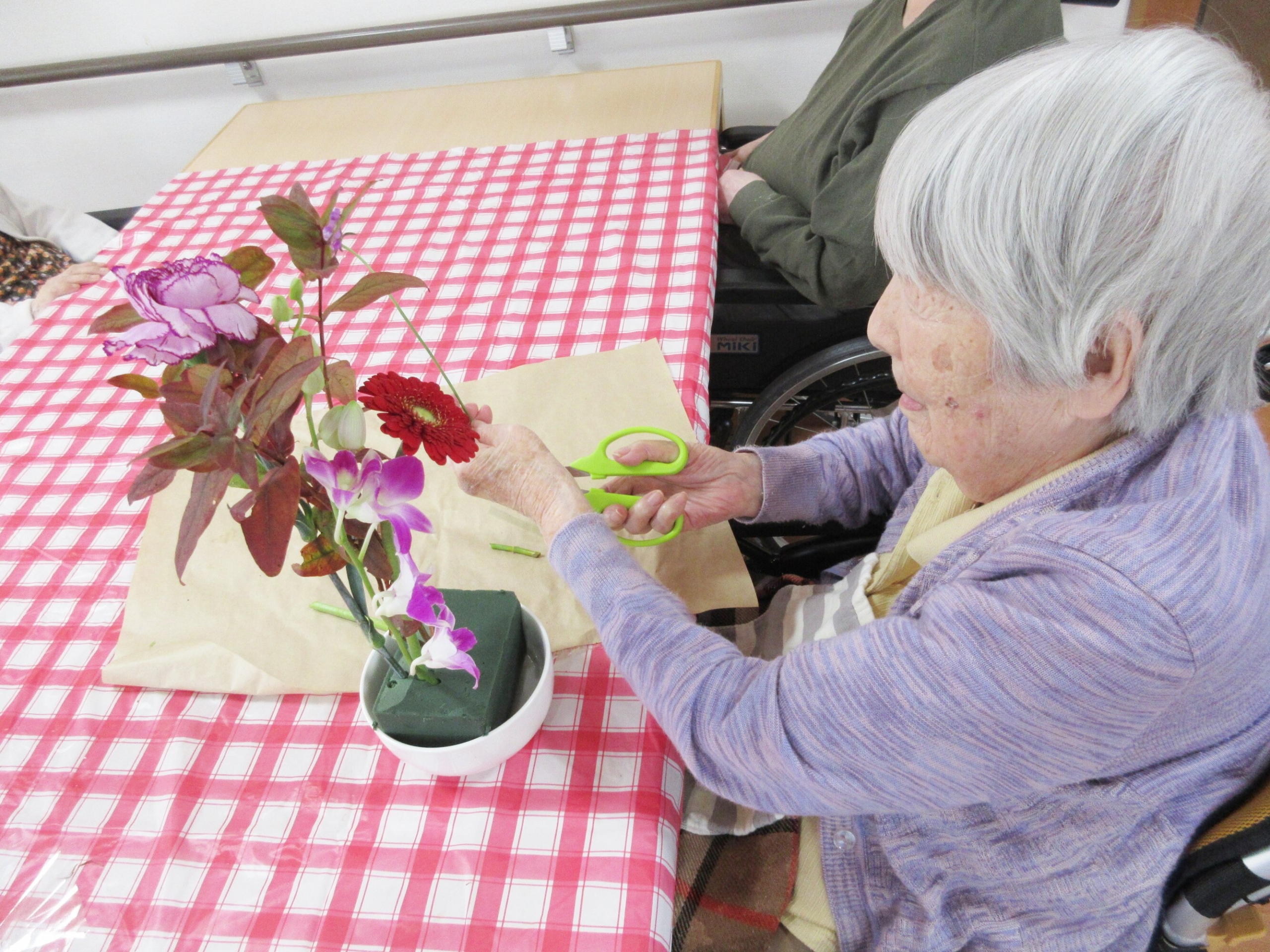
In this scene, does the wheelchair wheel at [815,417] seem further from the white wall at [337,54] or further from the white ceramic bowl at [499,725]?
the white wall at [337,54]

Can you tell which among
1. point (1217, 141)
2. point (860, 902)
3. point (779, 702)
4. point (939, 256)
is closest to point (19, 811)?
point (779, 702)

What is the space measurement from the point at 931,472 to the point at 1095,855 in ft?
1.40

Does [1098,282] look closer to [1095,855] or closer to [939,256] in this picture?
[939,256]

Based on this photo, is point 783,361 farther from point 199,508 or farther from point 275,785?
point 199,508

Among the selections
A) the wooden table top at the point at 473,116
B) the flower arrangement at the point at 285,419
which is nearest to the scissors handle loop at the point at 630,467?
the flower arrangement at the point at 285,419

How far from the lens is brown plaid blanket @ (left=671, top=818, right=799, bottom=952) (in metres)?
0.86

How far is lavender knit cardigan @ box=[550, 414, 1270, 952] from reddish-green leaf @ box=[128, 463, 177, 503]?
14.7 inches

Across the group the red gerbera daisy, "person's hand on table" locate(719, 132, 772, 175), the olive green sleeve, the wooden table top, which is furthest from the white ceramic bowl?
"person's hand on table" locate(719, 132, 772, 175)

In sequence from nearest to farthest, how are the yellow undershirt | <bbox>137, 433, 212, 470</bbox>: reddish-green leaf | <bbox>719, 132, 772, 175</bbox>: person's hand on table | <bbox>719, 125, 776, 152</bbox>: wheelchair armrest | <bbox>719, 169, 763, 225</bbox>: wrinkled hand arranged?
<bbox>137, 433, 212, 470</bbox>: reddish-green leaf, the yellow undershirt, <bbox>719, 169, 763, 225</bbox>: wrinkled hand, <bbox>719, 132, 772, 175</bbox>: person's hand on table, <bbox>719, 125, 776, 152</bbox>: wheelchair armrest

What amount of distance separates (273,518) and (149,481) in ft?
0.28

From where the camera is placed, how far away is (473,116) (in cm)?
176

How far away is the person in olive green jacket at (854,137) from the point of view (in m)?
1.26

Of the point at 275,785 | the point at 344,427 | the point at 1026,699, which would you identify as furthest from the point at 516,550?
the point at 1026,699

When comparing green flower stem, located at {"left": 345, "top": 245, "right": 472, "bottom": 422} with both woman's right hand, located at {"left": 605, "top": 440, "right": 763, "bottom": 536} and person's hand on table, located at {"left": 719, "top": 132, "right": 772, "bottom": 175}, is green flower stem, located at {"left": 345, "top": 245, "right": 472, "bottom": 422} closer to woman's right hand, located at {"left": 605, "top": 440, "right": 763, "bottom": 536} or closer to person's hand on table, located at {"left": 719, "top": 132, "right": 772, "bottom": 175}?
woman's right hand, located at {"left": 605, "top": 440, "right": 763, "bottom": 536}
